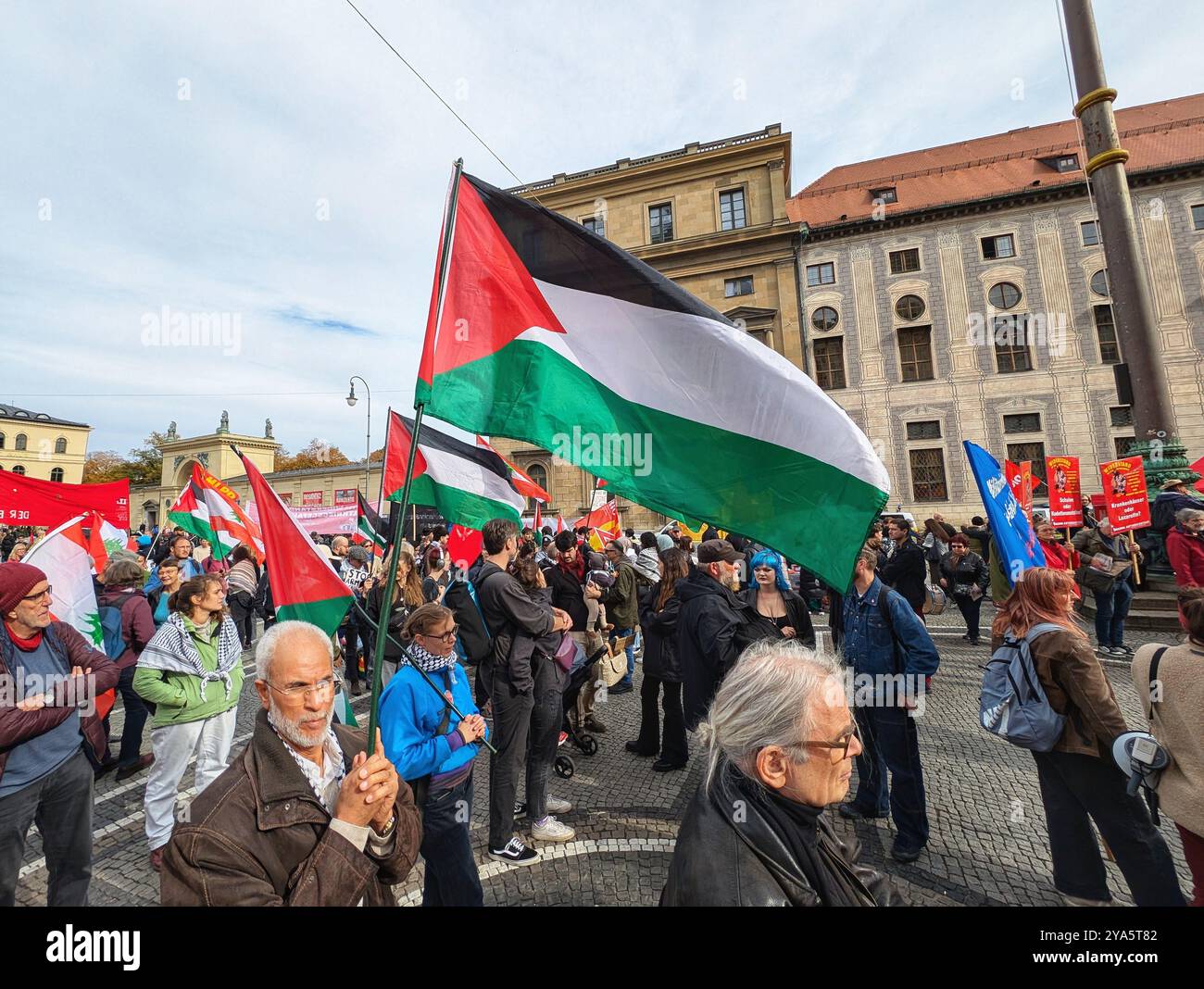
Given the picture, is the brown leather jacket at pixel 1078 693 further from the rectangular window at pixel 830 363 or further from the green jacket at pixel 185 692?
the rectangular window at pixel 830 363

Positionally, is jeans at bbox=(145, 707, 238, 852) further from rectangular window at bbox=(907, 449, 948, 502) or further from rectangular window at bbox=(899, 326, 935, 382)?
rectangular window at bbox=(899, 326, 935, 382)

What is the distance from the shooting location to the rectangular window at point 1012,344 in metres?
26.6

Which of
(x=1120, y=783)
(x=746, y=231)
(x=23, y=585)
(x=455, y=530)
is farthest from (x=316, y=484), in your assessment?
(x=1120, y=783)

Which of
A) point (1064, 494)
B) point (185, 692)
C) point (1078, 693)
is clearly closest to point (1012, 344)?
point (1064, 494)

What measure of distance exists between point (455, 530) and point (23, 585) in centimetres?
369

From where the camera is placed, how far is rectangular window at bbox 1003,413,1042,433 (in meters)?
26.0

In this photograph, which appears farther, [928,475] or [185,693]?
[928,475]

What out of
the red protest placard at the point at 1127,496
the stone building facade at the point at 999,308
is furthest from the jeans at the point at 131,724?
the stone building facade at the point at 999,308

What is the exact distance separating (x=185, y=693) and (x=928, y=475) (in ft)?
97.1

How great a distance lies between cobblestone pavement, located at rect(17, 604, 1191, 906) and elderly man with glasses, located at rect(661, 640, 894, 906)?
6.87 ft

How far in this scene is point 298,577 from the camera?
290cm

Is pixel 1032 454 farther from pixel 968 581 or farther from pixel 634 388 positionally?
pixel 634 388

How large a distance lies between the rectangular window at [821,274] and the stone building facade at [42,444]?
2761 inches

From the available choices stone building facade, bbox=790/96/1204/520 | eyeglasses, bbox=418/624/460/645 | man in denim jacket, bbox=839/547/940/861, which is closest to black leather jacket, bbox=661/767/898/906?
eyeglasses, bbox=418/624/460/645
